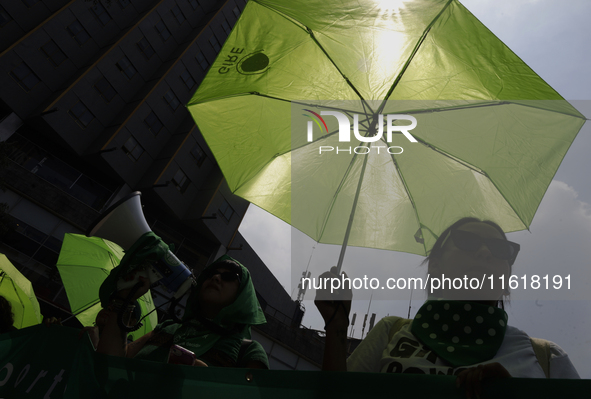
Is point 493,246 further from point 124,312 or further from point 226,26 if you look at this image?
point 226,26

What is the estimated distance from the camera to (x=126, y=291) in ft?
7.06

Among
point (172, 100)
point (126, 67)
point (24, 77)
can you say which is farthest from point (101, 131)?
point (172, 100)

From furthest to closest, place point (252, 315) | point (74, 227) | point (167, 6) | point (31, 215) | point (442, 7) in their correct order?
point (167, 6) < point (74, 227) < point (31, 215) < point (442, 7) < point (252, 315)

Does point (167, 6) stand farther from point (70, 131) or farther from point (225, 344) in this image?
point (225, 344)

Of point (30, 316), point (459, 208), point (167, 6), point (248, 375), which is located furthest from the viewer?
point (167, 6)

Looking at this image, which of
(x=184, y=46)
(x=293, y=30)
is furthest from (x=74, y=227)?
(x=293, y=30)

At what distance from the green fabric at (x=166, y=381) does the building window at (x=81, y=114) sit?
1899 centimetres

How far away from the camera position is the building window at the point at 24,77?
53.1 ft

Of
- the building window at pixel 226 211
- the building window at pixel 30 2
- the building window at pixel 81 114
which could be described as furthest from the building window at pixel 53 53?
the building window at pixel 226 211

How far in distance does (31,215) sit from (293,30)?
17.1 m

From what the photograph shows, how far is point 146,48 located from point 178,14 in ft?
15.7

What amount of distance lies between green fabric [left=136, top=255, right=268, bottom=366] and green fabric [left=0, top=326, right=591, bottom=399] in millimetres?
430

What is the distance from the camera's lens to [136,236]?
10.0 ft

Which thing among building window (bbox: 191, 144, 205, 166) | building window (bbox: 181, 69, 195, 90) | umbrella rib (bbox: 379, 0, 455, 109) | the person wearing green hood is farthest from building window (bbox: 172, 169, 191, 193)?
the person wearing green hood
